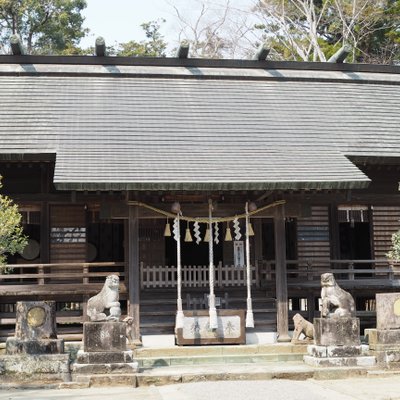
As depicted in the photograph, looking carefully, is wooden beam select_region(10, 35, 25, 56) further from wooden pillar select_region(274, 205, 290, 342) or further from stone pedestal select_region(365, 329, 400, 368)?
stone pedestal select_region(365, 329, 400, 368)

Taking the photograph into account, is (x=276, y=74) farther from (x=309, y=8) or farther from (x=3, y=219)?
(x=309, y=8)

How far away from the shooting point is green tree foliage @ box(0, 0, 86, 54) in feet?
113

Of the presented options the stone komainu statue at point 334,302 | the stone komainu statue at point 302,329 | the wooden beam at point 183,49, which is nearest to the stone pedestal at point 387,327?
the stone komainu statue at point 334,302

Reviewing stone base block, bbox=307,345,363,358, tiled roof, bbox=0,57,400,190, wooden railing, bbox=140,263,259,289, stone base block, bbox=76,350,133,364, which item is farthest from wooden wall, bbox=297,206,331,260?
stone base block, bbox=76,350,133,364

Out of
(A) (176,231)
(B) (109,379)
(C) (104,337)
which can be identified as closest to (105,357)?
(C) (104,337)

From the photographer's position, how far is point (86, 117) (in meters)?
14.5

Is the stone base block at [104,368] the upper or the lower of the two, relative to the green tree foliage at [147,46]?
lower

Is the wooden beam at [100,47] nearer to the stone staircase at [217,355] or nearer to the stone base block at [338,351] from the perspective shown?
the stone staircase at [217,355]

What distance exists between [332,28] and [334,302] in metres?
24.6

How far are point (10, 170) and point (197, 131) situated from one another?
4.14 metres

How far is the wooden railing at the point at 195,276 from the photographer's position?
13.4 metres

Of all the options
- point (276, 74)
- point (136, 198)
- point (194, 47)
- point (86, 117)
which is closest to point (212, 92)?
point (276, 74)

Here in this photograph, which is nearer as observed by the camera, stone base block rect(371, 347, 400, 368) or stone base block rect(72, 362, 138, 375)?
stone base block rect(72, 362, 138, 375)

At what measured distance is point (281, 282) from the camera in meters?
12.5
